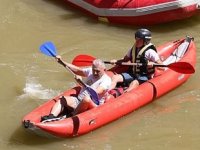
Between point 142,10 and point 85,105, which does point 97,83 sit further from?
point 142,10

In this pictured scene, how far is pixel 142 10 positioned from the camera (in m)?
9.51

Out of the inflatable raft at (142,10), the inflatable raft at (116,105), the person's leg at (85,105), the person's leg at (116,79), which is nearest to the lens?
the inflatable raft at (116,105)

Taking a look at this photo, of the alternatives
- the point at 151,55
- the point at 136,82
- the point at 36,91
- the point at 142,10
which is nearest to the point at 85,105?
the point at 136,82

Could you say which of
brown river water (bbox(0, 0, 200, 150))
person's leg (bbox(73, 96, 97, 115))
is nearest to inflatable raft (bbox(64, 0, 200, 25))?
brown river water (bbox(0, 0, 200, 150))

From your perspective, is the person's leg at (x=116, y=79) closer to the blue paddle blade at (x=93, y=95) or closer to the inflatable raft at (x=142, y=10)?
the blue paddle blade at (x=93, y=95)

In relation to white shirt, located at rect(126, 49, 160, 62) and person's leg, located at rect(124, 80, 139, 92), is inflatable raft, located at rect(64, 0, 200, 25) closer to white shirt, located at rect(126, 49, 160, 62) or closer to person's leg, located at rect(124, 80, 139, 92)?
white shirt, located at rect(126, 49, 160, 62)

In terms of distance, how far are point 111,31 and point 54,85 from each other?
7.58 ft

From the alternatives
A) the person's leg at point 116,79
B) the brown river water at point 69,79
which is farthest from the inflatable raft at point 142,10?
the person's leg at point 116,79

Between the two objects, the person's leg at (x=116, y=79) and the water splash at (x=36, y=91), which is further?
the water splash at (x=36, y=91)

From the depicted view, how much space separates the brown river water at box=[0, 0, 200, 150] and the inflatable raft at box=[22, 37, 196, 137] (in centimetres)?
15

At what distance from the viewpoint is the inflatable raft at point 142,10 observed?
9430mm

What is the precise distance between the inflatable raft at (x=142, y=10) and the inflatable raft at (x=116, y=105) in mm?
1312

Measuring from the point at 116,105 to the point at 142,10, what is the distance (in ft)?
10.1

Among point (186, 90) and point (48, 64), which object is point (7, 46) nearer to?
point (48, 64)
